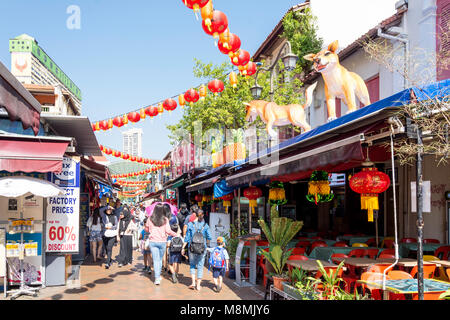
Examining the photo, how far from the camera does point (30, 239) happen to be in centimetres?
915

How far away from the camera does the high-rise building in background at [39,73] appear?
1471cm

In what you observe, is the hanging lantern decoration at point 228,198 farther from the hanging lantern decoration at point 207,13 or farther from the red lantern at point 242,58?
the hanging lantern decoration at point 207,13

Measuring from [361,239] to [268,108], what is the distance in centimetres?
526

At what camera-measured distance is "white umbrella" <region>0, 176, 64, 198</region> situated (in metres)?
7.75

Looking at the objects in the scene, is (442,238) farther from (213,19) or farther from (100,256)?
(100,256)

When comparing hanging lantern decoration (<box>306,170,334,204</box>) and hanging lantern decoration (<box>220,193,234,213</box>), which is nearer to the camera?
hanging lantern decoration (<box>306,170,334,204</box>)

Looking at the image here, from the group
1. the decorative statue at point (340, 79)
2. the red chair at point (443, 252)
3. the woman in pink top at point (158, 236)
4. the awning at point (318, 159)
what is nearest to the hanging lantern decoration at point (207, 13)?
the awning at point (318, 159)

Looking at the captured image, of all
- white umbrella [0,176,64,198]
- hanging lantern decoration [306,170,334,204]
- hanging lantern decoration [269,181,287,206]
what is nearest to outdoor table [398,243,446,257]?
hanging lantern decoration [306,170,334,204]

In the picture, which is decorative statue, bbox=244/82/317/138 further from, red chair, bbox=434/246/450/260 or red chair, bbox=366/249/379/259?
red chair, bbox=434/246/450/260

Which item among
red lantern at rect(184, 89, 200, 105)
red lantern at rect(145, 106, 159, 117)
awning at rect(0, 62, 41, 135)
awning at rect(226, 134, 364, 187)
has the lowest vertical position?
awning at rect(226, 134, 364, 187)

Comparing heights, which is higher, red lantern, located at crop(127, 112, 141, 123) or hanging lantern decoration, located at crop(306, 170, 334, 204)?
red lantern, located at crop(127, 112, 141, 123)

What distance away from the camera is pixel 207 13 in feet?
26.6

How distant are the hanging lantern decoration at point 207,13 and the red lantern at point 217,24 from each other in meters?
0.14

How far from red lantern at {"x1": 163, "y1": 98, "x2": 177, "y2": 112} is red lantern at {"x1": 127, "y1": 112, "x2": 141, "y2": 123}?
5.15 feet
